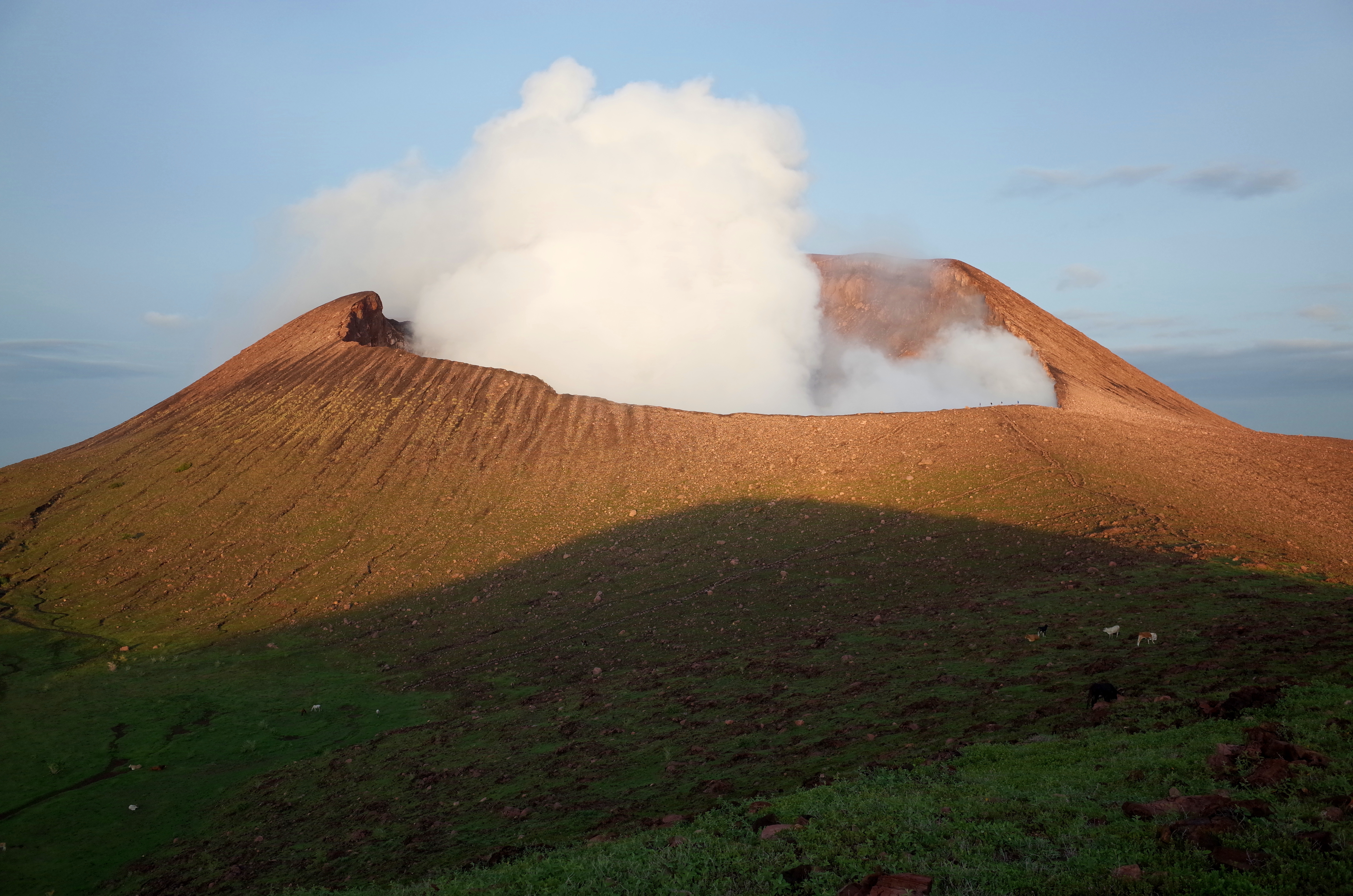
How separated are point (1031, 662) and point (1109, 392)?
4165cm

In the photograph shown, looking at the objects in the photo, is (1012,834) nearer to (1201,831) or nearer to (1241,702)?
(1201,831)

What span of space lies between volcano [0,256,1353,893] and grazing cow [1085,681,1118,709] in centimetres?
51

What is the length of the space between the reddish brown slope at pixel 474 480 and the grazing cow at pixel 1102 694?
46.1 feet

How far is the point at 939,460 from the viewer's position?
3459 centimetres

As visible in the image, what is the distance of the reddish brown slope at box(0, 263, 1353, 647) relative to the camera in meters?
29.0

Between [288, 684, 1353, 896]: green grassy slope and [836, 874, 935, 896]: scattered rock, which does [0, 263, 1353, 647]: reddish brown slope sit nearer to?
[288, 684, 1353, 896]: green grassy slope

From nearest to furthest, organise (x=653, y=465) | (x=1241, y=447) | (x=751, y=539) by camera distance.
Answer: (x=751, y=539)
(x=1241, y=447)
(x=653, y=465)

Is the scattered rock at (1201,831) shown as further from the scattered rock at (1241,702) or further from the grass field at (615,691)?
the scattered rock at (1241,702)

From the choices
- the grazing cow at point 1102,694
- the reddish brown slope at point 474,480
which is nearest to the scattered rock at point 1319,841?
the grazing cow at point 1102,694

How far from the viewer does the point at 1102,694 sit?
1205cm

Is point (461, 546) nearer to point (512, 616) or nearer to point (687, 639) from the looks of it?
point (512, 616)

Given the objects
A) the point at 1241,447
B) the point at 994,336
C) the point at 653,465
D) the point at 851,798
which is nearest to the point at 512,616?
the point at 653,465

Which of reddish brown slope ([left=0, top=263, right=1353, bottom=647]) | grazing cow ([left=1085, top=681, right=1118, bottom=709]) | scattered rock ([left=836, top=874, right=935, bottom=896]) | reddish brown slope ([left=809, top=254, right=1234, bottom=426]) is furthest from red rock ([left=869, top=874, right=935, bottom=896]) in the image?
reddish brown slope ([left=809, top=254, right=1234, bottom=426])

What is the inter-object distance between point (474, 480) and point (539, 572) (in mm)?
10435
